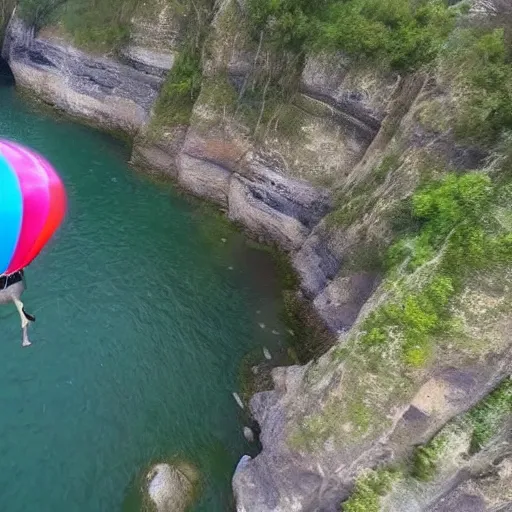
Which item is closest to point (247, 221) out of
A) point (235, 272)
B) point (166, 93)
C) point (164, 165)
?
point (235, 272)

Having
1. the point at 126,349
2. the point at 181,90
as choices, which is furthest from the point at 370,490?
the point at 181,90

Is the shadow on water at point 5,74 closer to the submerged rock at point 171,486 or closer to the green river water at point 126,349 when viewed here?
the green river water at point 126,349

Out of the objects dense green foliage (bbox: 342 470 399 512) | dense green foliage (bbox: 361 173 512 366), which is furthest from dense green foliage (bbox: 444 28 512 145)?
dense green foliage (bbox: 342 470 399 512)

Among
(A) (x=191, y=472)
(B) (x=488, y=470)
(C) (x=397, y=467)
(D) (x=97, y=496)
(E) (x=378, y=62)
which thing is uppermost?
(E) (x=378, y=62)

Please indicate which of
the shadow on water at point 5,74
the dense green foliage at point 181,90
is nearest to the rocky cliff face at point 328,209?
the dense green foliage at point 181,90

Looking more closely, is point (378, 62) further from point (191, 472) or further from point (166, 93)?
point (191, 472)

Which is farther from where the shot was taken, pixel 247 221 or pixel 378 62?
pixel 247 221

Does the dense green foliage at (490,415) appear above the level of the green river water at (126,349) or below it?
above
